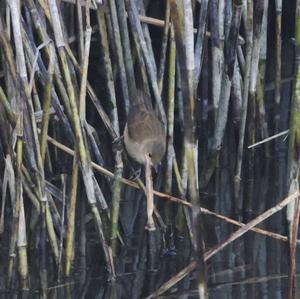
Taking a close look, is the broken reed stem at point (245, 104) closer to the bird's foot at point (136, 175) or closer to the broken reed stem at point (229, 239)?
the bird's foot at point (136, 175)

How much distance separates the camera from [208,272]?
10.3 feet

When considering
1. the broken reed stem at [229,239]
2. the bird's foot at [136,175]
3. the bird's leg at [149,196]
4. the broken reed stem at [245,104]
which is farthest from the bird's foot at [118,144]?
the broken reed stem at [229,239]

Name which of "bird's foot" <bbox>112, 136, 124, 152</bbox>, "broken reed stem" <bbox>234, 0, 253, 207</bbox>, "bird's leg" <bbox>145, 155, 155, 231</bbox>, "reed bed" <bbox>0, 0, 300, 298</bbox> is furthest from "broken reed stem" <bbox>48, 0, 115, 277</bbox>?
"broken reed stem" <bbox>234, 0, 253, 207</bbox>

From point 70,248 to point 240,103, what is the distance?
130cm

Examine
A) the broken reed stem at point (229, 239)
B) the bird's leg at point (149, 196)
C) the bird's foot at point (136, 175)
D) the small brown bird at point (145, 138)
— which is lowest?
the broken reed stem at point (229, 239)

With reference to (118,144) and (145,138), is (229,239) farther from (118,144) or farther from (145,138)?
(118,144)

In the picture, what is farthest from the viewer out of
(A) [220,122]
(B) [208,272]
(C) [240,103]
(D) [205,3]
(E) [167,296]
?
(C) [240,103]

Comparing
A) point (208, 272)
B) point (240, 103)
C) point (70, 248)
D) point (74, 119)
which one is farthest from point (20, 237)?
point (240, 103)

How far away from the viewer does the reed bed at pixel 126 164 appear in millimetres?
3012

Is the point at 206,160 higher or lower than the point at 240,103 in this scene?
lower

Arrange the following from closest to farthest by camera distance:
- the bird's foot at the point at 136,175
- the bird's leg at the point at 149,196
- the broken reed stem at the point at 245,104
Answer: the bird's leg at the point at 149,196 < the bird's foot at the point at 136,175 < the broken reed stem at the point at 245,104

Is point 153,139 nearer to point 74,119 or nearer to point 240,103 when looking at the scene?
point 74,119

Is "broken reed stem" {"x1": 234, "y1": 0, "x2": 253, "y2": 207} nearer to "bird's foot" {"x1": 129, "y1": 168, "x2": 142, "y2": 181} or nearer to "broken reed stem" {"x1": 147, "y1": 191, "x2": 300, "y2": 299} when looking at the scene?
"bird's foot" {"x1": 129, "y1": 168, "x2": 142, "y2": 181}

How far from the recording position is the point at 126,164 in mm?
3562
